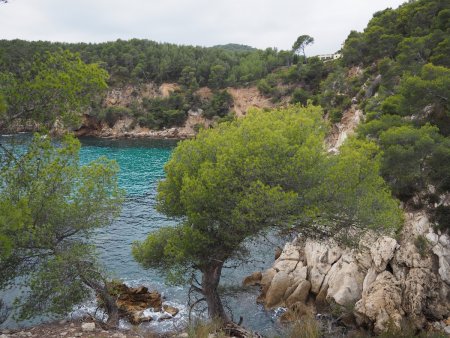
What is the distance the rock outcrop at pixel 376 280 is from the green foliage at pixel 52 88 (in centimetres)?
1082

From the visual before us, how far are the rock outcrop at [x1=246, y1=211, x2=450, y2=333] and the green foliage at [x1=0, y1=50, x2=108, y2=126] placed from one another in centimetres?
1082

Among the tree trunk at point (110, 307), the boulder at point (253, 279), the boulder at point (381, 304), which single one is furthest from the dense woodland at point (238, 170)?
the boulder at point (253, 279)

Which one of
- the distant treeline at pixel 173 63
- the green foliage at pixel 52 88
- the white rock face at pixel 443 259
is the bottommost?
the white rock face at pixel 443 259

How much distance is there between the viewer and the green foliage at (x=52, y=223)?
12500 millimetres

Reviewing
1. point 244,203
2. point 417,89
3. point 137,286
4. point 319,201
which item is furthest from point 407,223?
point 137,286

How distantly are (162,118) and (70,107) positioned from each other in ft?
298

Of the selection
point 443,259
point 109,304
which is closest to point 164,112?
point 109,304

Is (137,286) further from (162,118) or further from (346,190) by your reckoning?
(162,118)

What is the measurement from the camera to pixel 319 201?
14250 millimetres

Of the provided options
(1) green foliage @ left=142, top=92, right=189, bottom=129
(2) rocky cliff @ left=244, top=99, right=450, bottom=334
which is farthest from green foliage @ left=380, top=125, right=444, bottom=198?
(1) green foliage @ left=142, top=92, right=189, bottom=129

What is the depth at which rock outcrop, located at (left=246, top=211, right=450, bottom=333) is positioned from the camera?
17.0 m

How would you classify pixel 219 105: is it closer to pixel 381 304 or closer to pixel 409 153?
pixel 409 153

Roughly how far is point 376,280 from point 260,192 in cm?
975

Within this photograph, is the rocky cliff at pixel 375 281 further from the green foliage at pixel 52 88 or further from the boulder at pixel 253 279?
the green foliage at pixel 52 88
